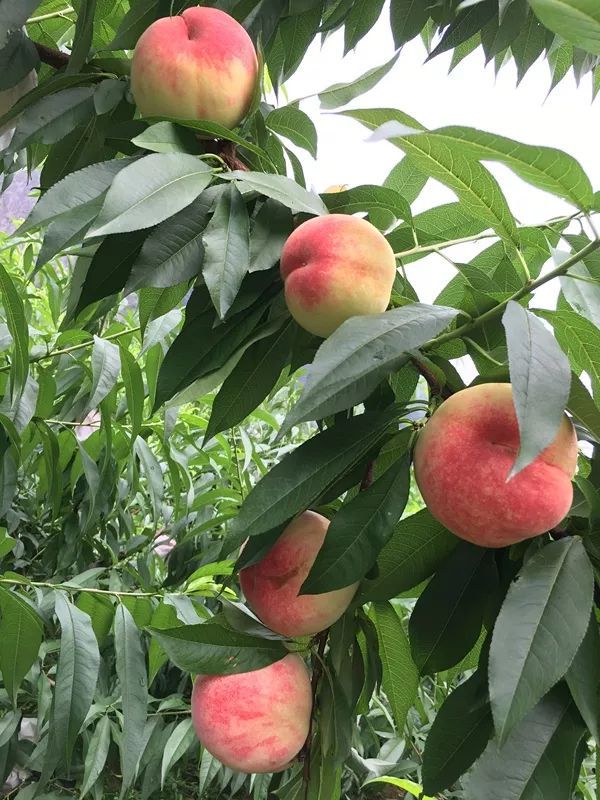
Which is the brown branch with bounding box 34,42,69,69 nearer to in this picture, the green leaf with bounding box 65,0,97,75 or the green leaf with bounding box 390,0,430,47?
the green leaf with bounding box 65,0,97,75

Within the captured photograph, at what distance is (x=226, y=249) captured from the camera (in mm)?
428

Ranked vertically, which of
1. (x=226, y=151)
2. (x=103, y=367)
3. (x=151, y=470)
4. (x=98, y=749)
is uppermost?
(x=226, y=151)

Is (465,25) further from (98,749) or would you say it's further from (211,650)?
(98,749)

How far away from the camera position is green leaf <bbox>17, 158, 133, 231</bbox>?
0.42m

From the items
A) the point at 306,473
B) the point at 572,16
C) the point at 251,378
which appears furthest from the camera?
the point at 251,378

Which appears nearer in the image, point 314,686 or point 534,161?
point 534,161

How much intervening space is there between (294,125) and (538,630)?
39 cm

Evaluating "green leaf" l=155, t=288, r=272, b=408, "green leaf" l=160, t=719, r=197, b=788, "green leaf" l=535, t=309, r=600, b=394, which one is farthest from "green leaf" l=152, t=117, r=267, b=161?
"green leaf" l=160, t=719, r=197, b=788

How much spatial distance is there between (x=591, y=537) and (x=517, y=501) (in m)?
0.08

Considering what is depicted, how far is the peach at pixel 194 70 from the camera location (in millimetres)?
492

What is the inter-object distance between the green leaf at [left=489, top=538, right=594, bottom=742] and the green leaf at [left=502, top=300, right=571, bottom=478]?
0.28ft

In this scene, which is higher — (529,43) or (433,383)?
(529,43)

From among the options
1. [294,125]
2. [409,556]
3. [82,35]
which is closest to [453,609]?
[409,556]

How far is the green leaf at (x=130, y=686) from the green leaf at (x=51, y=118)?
0.47 metres
